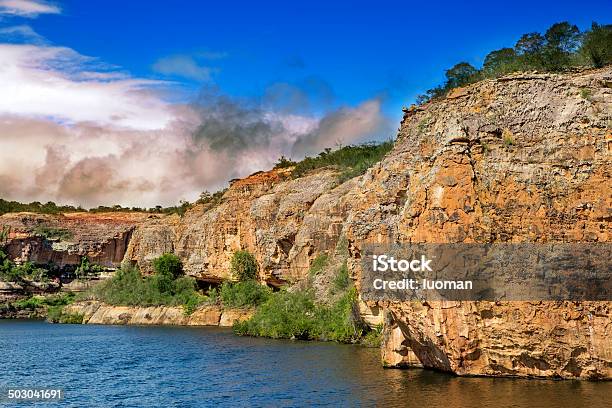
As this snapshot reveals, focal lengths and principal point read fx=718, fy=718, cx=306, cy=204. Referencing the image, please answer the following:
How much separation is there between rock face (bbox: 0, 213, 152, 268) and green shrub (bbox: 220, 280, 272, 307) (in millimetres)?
42736

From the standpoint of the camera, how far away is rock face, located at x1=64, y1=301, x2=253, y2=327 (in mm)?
74688

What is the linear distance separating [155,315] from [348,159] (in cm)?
2797

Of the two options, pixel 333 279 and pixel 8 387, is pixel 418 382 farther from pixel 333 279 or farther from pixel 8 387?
pixel 333 279

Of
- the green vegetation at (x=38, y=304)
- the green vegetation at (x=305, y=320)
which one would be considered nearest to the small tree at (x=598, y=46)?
the green vegetation at (x=305, y=320)

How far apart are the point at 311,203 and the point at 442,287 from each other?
136 feet

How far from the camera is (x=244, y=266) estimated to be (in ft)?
250

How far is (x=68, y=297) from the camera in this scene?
107 metres

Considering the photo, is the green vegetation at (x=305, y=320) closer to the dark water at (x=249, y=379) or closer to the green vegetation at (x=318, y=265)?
the dark water at (x=249, y=379)

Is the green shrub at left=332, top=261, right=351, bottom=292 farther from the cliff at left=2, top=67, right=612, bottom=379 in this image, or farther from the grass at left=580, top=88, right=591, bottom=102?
the grass at left=580, top=88, right=591, bottom=102

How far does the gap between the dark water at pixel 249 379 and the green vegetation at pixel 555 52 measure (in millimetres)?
19138

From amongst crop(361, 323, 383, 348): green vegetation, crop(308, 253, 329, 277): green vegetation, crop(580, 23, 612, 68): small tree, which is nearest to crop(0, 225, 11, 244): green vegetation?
crop(308, 253, 329, 277): green vegetation

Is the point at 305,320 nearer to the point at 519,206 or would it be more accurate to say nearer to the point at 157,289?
the point at 519,206

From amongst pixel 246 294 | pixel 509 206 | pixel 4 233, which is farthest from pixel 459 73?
pixel 4 233

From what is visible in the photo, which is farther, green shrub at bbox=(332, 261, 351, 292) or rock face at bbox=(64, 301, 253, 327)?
rock face at bbox=(64, 301, 253, 327)
